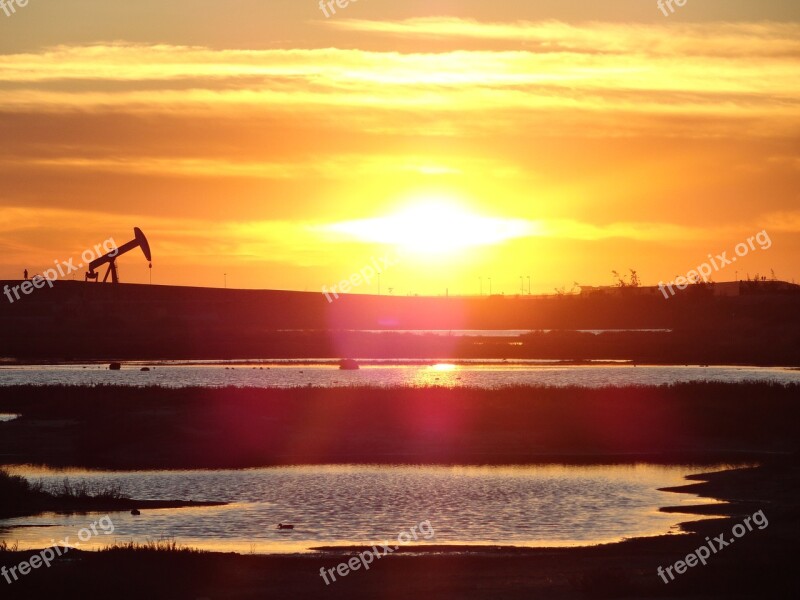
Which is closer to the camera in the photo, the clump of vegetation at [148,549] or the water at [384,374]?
the clump of vegetation at [148,549]

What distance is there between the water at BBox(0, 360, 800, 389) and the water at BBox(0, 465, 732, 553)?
109 ft

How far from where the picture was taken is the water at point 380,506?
2848 centimetres

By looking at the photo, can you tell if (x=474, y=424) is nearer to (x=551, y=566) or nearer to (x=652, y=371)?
(x=551, y=566)

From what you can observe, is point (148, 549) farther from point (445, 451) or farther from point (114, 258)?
point (114, 258)

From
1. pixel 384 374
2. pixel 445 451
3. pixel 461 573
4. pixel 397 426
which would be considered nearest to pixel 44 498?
pixel 461 573

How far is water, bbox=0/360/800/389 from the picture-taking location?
264ft

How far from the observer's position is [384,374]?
95.1m

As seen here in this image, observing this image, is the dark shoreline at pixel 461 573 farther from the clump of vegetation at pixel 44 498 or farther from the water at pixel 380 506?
the clump of vegetation at pixel 44 498

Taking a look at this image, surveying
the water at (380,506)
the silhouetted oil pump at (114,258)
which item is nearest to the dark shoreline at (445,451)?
the water at (380,506)

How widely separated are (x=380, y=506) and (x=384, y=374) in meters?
62.1

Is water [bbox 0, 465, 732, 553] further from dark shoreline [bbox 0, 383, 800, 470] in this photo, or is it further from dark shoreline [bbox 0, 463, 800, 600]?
dark shoreline [bbox 0, 383, 800, 470]

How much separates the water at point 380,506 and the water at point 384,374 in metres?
33.1

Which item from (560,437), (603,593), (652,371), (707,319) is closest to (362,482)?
(560,437)

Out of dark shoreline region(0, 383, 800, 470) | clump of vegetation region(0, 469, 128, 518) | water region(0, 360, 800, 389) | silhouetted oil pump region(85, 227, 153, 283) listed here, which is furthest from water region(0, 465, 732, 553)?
silhouetted oil pump region(85, 227, 153, 283)
